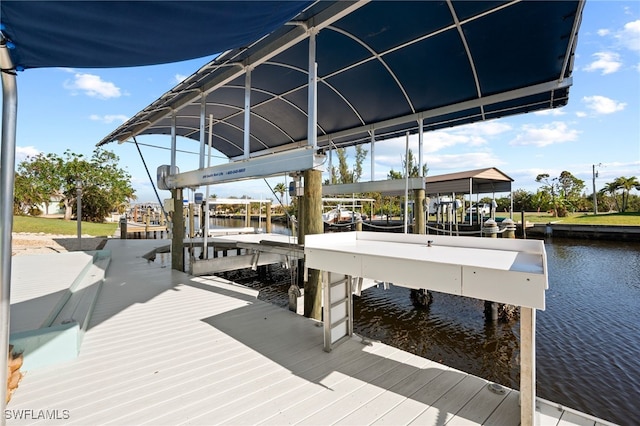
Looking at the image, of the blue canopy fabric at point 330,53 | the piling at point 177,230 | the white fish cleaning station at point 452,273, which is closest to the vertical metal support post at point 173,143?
the blue canopy fabric at point 330,53

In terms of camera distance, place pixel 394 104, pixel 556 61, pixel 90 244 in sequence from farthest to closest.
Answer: pixel 90 244 → pixel 394 104 → pixel 556 61

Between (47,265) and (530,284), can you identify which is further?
(47,265)

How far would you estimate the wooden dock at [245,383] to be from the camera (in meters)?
2.21

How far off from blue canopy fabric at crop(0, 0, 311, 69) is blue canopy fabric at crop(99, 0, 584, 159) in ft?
8.51

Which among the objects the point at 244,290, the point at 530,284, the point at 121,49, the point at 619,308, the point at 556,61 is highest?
the point at 556,61

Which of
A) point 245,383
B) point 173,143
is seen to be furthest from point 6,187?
point 173,143

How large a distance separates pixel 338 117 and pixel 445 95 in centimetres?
285

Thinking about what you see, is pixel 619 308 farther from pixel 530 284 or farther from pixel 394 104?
pixel 530 284

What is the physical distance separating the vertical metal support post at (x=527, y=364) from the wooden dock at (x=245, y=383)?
0.23 meters

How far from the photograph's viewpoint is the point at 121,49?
5.77 feet

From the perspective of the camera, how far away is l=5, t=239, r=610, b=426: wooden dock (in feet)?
7.25

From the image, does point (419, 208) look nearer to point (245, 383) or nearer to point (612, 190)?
point (245, 383)

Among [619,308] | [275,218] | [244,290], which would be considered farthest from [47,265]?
[275,218]

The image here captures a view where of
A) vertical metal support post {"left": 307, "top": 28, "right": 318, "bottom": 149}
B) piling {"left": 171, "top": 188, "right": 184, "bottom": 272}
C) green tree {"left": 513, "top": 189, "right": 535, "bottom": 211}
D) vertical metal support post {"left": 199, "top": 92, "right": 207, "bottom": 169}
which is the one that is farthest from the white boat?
green tree {"left": 513, "top": 189, "right": 535, "bottom": 211}
